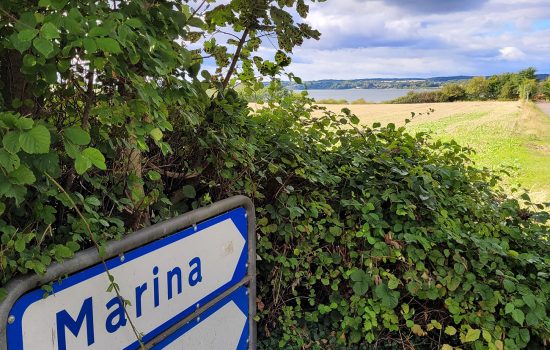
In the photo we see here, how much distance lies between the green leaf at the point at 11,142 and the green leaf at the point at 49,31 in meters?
0.22

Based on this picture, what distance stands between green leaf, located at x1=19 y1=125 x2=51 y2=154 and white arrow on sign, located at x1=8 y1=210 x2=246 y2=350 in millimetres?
369

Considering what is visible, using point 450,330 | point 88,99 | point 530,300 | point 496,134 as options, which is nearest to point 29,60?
point 88,99

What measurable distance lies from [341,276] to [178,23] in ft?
5.33

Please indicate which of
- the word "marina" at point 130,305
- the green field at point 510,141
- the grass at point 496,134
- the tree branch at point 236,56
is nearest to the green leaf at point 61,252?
the word "marina" at point 130,305

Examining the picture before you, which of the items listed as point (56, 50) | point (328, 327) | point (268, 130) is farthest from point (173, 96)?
point (328, 327)

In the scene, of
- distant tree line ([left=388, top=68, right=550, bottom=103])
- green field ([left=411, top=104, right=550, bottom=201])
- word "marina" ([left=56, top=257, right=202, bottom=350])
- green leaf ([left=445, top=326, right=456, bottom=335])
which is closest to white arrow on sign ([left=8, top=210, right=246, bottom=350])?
word "marina" ([left=56, top=257, right=202, bottom=350])

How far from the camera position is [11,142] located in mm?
867

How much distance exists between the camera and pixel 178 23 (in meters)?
1.37

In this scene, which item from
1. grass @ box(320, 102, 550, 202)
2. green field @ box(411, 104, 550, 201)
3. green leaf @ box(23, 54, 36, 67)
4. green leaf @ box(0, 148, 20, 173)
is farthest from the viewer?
green field @ box(411, 104, 550, 201)

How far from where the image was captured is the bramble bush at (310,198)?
4.56 feet

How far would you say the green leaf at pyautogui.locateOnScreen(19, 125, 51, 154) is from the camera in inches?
34.2

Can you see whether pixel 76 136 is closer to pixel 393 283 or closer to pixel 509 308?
pixel 393 283

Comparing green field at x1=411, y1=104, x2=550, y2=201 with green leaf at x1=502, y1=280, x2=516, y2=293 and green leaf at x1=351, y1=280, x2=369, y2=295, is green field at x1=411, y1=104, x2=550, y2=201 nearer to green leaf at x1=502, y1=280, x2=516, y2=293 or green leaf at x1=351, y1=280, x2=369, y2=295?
green leaf at x1=502, y1=280, x2=516, y2=293

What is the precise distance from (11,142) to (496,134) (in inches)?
591
